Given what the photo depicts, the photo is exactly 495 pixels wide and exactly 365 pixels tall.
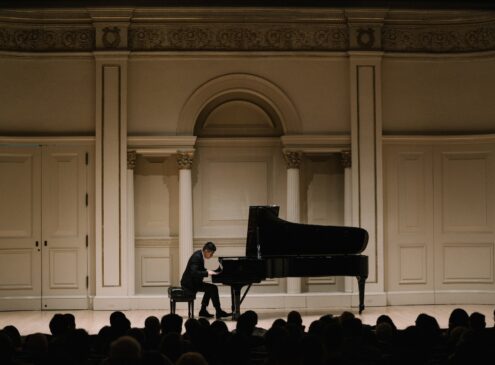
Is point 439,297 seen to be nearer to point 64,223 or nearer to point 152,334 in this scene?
point 64,223

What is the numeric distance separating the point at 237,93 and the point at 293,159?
1274 millimetres

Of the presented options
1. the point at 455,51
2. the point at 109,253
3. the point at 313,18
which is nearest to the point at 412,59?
the point at 455,51

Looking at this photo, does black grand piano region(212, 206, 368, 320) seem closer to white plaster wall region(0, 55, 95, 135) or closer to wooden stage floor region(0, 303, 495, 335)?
wooden stage floor region(0, 303, 495, 335)

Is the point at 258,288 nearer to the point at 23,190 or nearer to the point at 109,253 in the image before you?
the point at 109,253

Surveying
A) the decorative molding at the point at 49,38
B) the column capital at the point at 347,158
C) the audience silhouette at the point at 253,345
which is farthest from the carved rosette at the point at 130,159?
the audience silhouette at the point at 253,345

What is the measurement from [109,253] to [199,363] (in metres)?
7.97

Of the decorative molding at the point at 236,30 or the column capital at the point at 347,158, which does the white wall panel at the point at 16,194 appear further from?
the column capital at the point at 347,158

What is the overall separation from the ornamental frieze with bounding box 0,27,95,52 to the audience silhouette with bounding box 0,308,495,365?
667cm

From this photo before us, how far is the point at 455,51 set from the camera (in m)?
11.6

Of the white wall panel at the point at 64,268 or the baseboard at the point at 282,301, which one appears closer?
the baseboard at the point at 282,301

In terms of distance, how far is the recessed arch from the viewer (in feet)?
37.4

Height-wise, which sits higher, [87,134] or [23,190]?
[87,134]

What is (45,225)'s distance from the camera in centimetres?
1131

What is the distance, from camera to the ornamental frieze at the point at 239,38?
37.2ft
